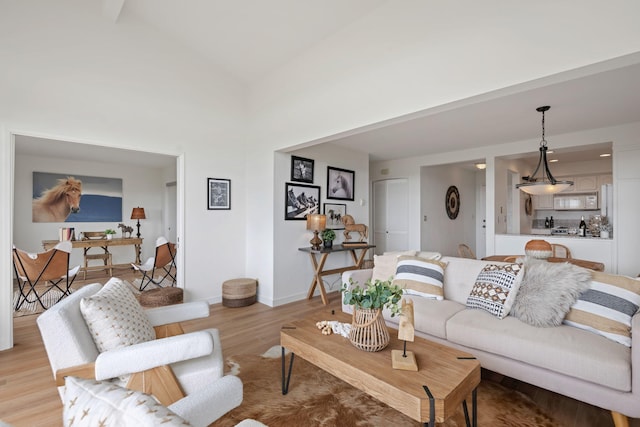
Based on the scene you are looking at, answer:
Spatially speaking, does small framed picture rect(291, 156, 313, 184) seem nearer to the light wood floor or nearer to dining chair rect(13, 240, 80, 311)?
the light wood floor

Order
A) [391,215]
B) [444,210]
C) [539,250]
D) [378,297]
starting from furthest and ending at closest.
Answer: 1. [444,210]
2. [391,215]
3. [539,250]
4. [378,297]

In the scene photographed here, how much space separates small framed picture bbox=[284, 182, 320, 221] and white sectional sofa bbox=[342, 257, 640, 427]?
2.27 m

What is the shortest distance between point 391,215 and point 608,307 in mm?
4729

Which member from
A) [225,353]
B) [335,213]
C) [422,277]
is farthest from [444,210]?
[225,353]

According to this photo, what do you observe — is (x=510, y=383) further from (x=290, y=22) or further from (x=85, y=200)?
(x=85, y=200)

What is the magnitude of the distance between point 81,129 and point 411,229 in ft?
18.0

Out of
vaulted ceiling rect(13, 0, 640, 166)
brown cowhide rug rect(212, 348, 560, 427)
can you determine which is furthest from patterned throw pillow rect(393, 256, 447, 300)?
vaulted ceiling rect(13, 0, 640, 166)

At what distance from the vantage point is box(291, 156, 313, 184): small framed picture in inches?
168

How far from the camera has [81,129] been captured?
3.09 meters

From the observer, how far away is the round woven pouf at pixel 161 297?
3.65m

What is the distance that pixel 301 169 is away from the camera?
4.37 metres

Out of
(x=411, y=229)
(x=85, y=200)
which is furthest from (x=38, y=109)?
(x=411, y=229)

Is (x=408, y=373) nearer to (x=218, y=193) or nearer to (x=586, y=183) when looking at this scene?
(x=218, y=193)

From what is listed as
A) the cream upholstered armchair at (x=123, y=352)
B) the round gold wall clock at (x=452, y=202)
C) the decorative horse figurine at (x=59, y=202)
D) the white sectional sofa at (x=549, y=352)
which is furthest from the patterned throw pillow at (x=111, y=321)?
the round gold wall clock at (x=452, y=202)
